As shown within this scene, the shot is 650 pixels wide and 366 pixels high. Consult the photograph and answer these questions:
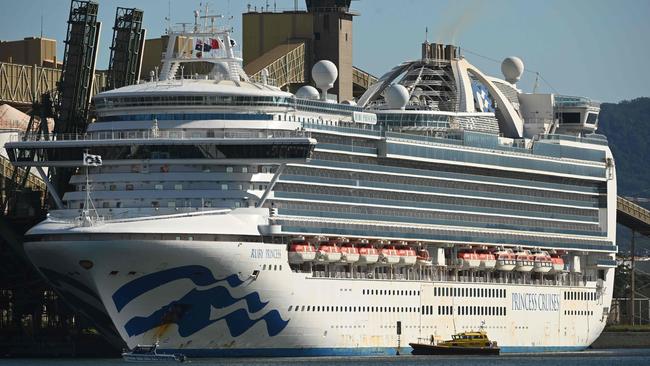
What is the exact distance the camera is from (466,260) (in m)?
90.3

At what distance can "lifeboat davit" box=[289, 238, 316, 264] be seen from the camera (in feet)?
258

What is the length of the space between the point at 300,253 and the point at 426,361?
7.08m

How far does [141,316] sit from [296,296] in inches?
266

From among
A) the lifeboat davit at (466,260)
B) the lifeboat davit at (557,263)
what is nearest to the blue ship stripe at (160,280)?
the lifeboat davit at (466,260)

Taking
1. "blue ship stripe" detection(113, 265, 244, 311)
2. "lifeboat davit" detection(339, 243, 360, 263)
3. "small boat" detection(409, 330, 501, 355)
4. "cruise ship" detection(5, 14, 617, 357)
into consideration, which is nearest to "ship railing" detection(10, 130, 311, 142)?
"cruise ship" detection(5, 14, 617, 357)

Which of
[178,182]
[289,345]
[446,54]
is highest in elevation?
[446,54]

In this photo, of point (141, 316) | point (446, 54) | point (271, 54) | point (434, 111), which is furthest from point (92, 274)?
point (271, 54)

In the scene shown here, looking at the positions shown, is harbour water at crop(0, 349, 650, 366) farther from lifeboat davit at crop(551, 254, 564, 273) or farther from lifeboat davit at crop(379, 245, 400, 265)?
lifeboat davit at crop(551, 254, 564, 273)

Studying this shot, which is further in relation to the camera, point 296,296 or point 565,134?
point 565,134

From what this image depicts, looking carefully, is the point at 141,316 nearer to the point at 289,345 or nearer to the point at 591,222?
the point at 289,345

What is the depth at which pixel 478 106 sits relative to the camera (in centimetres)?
9850

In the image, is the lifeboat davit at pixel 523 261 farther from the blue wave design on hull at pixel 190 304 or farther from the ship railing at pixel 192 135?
the blue wave design on hull at pixel 190 304

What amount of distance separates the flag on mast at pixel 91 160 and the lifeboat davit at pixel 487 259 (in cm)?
2164

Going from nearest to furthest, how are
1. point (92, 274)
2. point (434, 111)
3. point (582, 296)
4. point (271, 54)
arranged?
point (92, 274)
point (434, 111)
point (582, 296)
point (271, 54)
